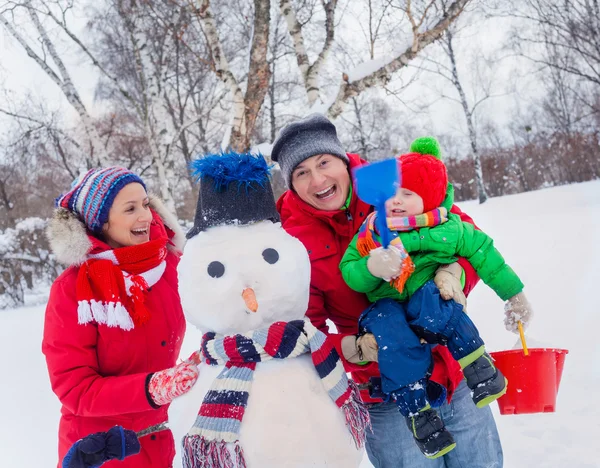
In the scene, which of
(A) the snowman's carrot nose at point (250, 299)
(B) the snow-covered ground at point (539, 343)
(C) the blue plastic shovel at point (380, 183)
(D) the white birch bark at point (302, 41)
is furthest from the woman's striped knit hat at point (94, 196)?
(D) the white birch bark at point (302, 41)

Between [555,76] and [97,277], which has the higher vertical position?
[555,76]

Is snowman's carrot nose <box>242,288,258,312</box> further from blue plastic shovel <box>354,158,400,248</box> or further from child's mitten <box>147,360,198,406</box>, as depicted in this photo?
blue plastic shovel <box>354,158,400,248</box>

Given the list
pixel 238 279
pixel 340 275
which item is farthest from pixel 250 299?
pixel 340 275

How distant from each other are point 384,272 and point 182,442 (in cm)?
79

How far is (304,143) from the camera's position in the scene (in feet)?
5.73

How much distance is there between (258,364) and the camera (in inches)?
46.8

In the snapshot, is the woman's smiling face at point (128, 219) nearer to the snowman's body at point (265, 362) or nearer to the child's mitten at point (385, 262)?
the snowman's body at point (265, 362)

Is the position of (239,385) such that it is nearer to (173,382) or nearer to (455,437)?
(173,382)

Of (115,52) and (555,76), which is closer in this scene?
(115,52)

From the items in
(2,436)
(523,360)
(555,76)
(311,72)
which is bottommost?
(2,436)

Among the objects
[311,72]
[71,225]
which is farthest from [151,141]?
[71,225]

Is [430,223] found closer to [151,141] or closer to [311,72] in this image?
[311,72]

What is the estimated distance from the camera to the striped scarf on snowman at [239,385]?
1.10 metres

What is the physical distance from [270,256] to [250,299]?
0.14m
